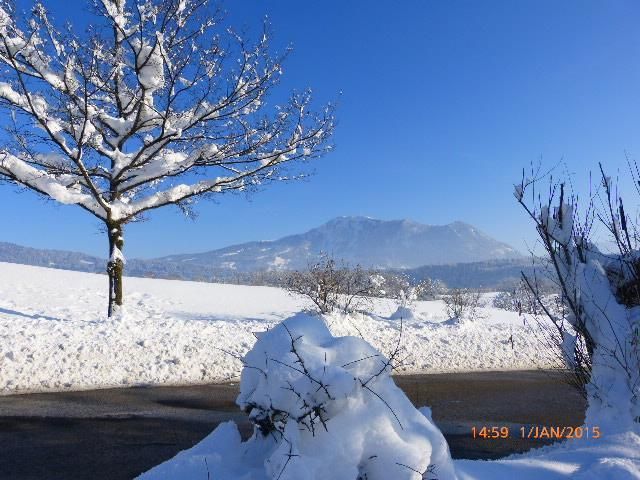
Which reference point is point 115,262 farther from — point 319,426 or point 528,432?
point 319,426

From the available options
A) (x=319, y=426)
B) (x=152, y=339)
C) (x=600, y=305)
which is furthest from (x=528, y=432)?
(x=152, y=339)

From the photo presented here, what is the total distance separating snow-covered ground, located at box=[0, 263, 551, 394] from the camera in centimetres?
1002

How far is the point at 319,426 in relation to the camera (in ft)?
9.37

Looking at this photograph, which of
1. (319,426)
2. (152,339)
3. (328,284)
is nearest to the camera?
(319,426)

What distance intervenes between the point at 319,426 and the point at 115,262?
1252 centimetres

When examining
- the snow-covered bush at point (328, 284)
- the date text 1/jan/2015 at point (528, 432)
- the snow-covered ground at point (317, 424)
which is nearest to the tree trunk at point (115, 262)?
the snow-covered bush at point (328, 284)

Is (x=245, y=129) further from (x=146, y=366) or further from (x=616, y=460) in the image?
(x=616, y=460)

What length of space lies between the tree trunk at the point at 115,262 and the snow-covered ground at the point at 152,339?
584 millimetres

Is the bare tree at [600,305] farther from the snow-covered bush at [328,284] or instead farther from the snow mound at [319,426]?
the snow-covered bush at [328,284]

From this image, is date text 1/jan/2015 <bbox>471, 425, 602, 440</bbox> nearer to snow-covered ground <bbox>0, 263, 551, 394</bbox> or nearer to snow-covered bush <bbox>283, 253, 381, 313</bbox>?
snow-covered ground <bbox>0, 263, 551, 394</bbox>

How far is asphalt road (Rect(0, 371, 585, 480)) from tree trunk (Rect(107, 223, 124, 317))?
4.99 metres

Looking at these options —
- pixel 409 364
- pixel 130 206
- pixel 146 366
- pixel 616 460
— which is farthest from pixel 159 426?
pixel 130 206

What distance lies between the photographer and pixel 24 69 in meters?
12.7

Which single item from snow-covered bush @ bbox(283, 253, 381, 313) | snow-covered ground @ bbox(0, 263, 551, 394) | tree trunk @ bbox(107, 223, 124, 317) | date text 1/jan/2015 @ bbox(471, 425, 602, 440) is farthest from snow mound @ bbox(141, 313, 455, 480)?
snow-covered bush @ bbox(283, 253, 381, 313)
